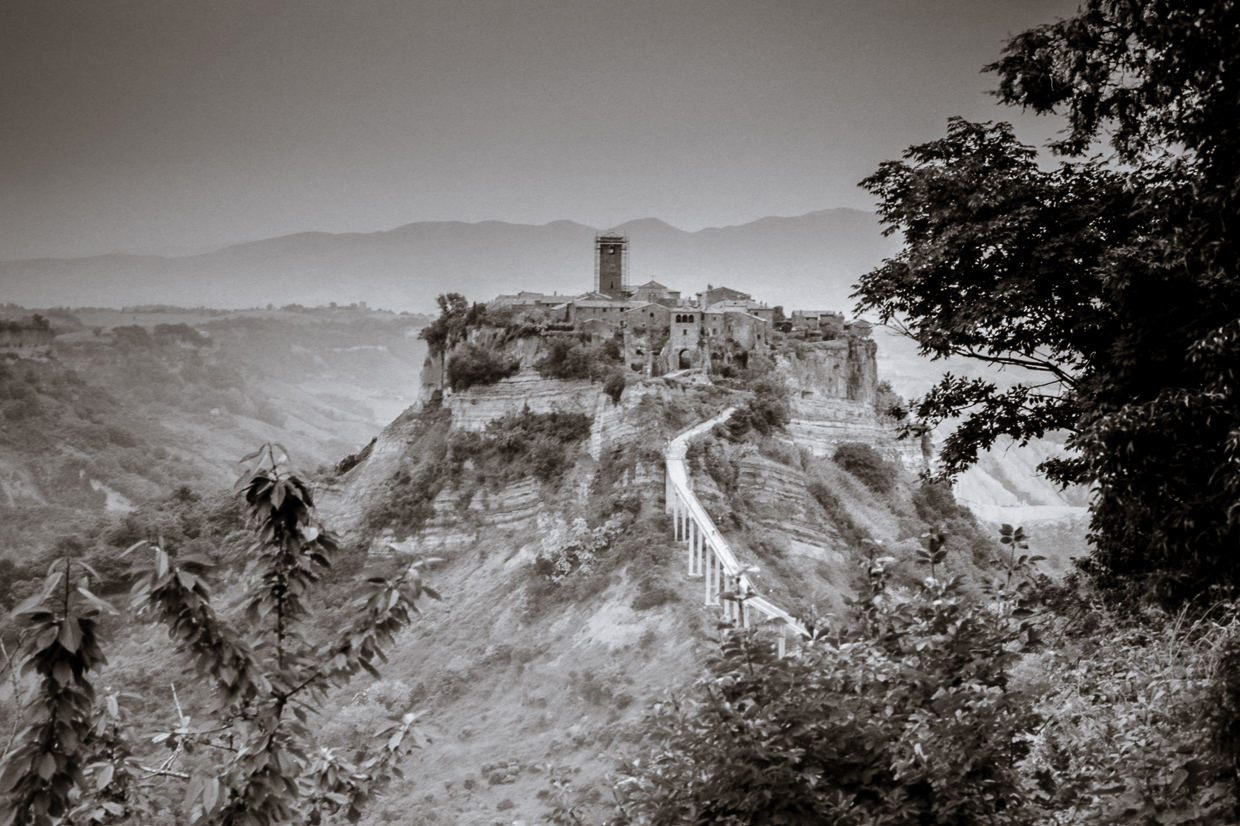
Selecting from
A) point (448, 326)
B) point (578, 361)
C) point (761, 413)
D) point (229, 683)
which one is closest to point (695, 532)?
point (761, 413)

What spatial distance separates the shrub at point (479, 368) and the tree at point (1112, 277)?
32.0 metres

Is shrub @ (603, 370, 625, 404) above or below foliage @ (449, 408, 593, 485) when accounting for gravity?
above

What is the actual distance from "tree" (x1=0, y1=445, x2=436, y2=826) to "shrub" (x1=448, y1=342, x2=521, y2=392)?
3975 centimetres

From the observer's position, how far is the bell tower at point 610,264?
6988cm

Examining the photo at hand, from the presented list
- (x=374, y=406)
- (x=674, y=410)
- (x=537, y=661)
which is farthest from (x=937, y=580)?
(x=374, y=406)

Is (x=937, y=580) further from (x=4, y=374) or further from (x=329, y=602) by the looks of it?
(x=4, y=374)

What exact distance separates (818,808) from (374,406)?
174093 mm

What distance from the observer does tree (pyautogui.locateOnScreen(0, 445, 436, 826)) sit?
5.75 meters

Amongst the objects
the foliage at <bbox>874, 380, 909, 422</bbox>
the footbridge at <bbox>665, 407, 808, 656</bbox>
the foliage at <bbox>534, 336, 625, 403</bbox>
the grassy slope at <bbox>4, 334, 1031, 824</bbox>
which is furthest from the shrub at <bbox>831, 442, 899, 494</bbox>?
the footbridge at <bbox>665, 407, 808, 656</bbox>

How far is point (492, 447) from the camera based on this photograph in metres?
45.6

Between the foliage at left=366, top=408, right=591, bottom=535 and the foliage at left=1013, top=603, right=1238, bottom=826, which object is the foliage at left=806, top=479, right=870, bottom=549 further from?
the foliage at left=1013, top=603, right=1238, bottom=826

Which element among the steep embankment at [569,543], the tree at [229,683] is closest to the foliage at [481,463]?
the steep embankment at [569,543]

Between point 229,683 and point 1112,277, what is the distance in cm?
1127

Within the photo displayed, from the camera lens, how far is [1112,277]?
39.3ft
